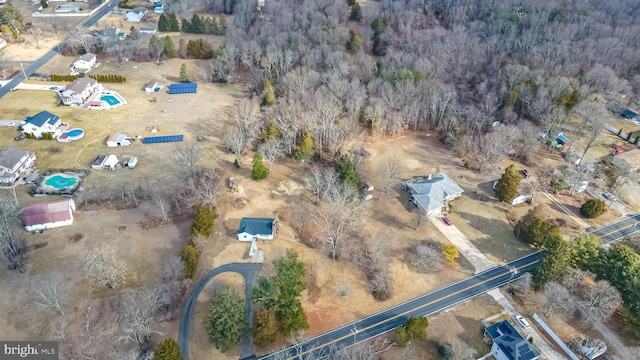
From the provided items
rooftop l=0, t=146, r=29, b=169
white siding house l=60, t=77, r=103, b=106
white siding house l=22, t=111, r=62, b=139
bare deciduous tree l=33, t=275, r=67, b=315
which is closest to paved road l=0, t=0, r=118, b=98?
white siding house l=60, t=77, r=103, b=106

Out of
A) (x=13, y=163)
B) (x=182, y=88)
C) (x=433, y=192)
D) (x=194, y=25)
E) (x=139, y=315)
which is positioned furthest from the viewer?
(x=194, y=25)

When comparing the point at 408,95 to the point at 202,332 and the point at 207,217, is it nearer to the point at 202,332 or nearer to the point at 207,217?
the point at 207,217

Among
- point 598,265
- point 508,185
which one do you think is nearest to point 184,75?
point 508,185

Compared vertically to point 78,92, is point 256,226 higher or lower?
lower

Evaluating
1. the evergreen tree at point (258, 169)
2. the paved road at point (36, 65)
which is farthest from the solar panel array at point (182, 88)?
the evergreen tree at point (258, 169)

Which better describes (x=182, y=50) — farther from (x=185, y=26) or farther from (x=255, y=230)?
(x=255, y=230)

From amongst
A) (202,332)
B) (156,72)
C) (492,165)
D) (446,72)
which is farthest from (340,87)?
(202,332)

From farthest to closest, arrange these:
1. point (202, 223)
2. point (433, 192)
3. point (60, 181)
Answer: point (60, 181) → point (433, 192) → point (202, 223)

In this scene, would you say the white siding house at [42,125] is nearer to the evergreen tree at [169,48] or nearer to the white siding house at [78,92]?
the white siding house at [78,92]

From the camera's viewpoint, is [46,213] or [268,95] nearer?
[46,213]
